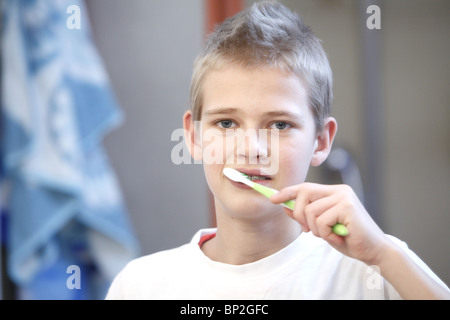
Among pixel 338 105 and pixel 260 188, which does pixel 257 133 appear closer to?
pixel 260 188

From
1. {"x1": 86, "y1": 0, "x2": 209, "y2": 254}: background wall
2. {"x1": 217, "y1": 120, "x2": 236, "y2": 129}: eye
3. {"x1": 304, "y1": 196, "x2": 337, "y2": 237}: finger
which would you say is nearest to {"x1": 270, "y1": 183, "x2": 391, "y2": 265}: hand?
{"x1": 304, "y1": 196, "x2": 337, "y2": 237}: finger

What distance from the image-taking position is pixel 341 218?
1.29ft

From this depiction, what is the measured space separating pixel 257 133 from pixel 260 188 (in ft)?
0.16

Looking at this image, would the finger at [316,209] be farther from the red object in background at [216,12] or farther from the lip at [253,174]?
the red object in background at [216,12]

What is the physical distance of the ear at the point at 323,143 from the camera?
20.3 inches

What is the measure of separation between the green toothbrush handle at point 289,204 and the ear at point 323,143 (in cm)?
8

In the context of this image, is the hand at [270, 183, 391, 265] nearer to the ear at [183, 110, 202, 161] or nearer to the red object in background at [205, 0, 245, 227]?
the ear at [183, 110, 202, 161]

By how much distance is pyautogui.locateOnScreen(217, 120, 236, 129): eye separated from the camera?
485mm

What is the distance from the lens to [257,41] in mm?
490

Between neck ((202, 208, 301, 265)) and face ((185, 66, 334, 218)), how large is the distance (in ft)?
0.06

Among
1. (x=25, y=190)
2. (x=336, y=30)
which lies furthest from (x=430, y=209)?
(x=25, y=190)

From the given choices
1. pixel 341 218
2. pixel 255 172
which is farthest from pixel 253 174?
pixel 341 218

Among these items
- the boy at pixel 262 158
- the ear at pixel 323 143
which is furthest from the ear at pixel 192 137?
the ear at pixel 323 143

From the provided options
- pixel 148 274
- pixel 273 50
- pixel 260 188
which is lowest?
pixel 148 274
